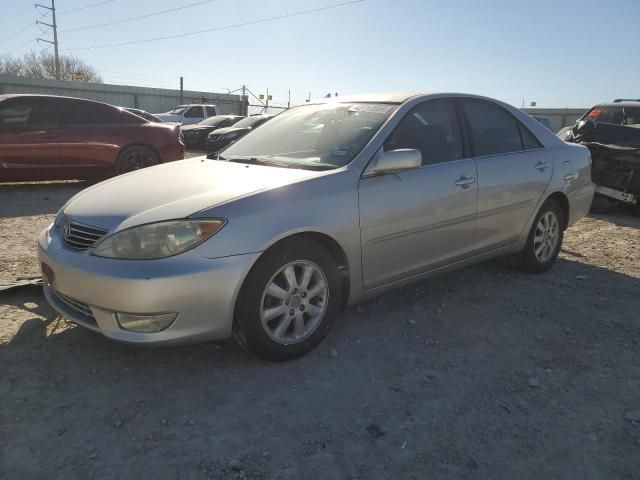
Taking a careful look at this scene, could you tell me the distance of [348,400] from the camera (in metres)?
2.65

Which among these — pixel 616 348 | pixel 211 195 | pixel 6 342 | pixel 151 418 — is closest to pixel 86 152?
pixel 6 342

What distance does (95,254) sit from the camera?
2.69 meters

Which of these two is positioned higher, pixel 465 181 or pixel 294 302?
pixel 465 181

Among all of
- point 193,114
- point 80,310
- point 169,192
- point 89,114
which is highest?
point 193,114

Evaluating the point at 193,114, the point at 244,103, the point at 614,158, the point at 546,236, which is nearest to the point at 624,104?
the point at 614,158

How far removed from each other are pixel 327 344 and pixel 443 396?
813 mm

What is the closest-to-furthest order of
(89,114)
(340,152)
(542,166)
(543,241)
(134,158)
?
1. (340,152)
2. (542,166)
3. (543,241)
4. (89,114)
5. (134,158)

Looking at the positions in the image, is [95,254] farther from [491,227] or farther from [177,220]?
[491,227]

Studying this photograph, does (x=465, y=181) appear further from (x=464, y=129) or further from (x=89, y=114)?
(x=89, y=114)

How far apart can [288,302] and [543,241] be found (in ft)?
9.25

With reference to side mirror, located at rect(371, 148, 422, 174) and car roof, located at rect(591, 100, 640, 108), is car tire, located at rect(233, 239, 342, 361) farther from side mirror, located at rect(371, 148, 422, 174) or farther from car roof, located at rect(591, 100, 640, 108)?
car roof, located at rect(591, 100, 640, 108)

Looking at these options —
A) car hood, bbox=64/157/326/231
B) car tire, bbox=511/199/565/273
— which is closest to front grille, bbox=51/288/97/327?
car hood, bbox=64/157/326/231

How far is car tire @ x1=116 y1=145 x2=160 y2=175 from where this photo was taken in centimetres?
864

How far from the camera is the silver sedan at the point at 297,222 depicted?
2.62m
